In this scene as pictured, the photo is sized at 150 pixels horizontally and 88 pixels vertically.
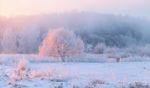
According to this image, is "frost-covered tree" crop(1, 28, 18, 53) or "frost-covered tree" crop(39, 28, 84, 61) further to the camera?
"frost-covered tree" crop(1, 28, 18, 53)

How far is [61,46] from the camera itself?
195 feet

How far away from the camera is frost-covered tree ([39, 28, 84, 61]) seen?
5644 centimetres

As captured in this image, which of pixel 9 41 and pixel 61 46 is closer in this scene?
pixel 61 46

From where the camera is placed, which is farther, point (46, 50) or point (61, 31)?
point (61, 31)

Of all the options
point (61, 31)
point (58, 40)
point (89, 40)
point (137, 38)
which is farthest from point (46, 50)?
point (137, 38)

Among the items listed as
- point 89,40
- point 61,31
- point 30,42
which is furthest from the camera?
point 89,40

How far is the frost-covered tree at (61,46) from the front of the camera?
185 ft

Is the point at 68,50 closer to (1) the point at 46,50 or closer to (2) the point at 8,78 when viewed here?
(1) the point at 46,50

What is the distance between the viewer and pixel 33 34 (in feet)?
377

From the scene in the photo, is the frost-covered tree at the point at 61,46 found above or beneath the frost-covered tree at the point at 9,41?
above

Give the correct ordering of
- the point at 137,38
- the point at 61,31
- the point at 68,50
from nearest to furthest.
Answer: the point at 68,50 < the point at 61,31 < the point at 137,38

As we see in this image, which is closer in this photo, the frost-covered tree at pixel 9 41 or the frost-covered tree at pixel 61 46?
the frost-covered tree at pixel 61 46

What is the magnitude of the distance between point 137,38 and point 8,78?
104881 mm

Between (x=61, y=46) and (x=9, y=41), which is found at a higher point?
(x=61, y=46)
